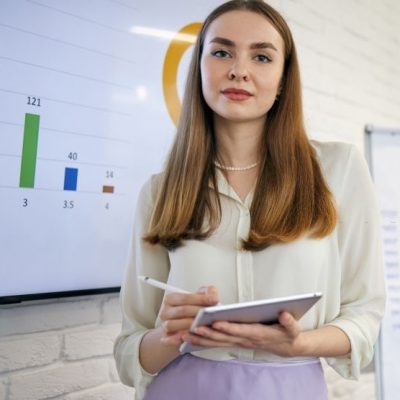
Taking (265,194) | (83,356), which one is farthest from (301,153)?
(83,356)

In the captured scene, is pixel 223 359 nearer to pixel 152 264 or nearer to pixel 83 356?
pixel 152 264

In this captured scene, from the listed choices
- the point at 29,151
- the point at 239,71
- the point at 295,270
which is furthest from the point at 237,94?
the point at 29,151

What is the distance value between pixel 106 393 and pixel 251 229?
56 centimetres

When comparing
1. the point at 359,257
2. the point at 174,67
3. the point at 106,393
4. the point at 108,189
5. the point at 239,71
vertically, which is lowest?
the point at 106,393

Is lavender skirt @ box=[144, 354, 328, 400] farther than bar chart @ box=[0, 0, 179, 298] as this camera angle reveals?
No

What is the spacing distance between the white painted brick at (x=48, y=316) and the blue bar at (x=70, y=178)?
25cm

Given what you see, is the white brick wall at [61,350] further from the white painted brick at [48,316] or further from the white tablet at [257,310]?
the white tablet at [257,310]

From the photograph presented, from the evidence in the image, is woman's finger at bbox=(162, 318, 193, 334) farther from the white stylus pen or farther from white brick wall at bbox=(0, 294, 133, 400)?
white brick wall at bbox=(0, 294, 133, 400)

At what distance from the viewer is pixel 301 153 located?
0.83m

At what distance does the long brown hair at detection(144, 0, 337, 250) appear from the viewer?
29.7 inches

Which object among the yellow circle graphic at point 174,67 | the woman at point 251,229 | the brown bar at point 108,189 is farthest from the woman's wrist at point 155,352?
the yellow circle graphic at point 174,67

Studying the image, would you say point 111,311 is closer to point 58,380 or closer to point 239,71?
point 58,380

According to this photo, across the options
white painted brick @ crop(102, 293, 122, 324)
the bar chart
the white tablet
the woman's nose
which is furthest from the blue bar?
the white tablet

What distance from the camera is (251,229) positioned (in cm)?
76
